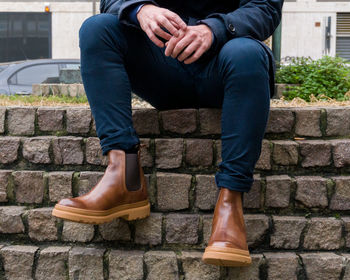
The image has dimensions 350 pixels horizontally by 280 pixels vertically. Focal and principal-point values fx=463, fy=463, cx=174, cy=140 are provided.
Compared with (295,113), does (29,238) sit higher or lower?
lower

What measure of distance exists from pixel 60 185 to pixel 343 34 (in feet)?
59.0

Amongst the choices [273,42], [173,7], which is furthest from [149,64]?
[273,42]

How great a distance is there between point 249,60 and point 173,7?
2.03 feet

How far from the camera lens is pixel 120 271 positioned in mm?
2100

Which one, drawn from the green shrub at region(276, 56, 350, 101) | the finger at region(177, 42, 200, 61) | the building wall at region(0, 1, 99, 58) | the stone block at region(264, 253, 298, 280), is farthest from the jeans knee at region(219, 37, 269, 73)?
the building wall at region(0, 1, 99, 58)

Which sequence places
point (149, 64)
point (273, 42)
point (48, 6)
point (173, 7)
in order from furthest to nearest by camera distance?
point (48, 6) < point (273, 42) < point (173, 7) < point (149, 64)

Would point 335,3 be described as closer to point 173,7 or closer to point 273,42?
point 273,42

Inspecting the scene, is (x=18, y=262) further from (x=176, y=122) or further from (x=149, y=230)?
(x=176, y=122)

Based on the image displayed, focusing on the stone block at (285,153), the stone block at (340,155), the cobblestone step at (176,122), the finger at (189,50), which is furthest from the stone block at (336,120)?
the finger at (189,50)

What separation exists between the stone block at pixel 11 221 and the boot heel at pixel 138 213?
2.02 feet

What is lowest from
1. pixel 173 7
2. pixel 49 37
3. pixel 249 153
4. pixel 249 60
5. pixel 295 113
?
pixel 249 153

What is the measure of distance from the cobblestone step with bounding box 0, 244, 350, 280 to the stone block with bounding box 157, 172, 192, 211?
0.71 ft

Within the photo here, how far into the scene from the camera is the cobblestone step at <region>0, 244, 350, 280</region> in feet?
6.80

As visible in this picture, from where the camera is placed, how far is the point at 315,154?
2.30 metres
